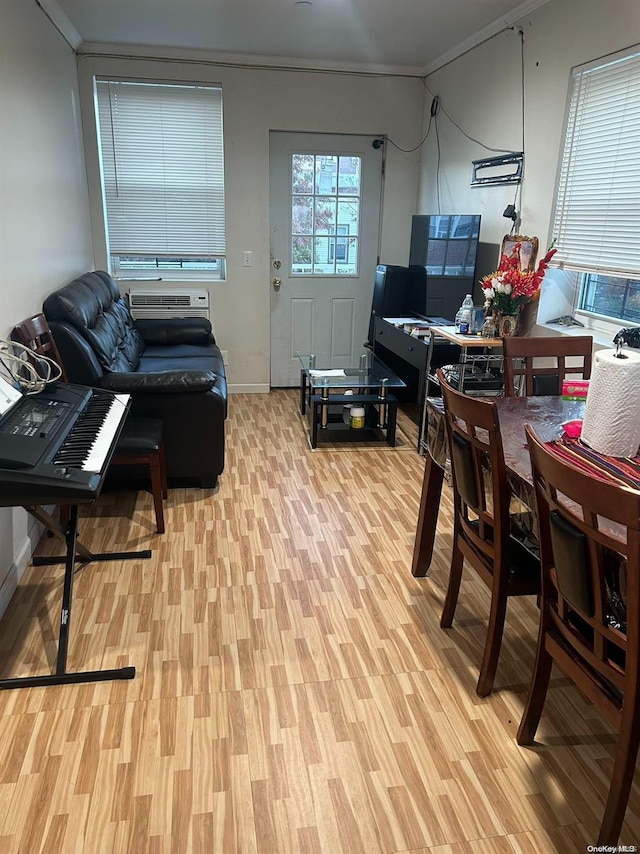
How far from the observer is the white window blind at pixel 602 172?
8.82 feet

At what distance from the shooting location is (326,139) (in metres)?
4.87

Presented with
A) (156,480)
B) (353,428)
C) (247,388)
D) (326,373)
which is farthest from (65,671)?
(247,388)

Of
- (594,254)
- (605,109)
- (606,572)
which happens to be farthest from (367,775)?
(605,109)

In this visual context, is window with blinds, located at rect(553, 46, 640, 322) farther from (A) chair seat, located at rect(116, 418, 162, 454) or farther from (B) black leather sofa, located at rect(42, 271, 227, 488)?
(A) chair seat, located at rect(116, 418, 162, 454)

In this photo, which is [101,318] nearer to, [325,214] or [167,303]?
[167,303]

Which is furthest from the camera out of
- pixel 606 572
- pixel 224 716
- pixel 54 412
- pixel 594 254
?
pixel 594 254

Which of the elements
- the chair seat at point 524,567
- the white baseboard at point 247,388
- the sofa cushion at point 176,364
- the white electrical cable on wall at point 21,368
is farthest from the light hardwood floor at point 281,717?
the white baseboard at point 247,388

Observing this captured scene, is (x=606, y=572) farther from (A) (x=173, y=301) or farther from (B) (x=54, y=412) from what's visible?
(A) (x=173, y=301)

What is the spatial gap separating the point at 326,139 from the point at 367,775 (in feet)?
15.4

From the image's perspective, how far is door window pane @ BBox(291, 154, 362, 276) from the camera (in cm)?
495

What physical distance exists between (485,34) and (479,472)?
133 inches

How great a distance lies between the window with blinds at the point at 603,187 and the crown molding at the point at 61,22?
9.61 ft

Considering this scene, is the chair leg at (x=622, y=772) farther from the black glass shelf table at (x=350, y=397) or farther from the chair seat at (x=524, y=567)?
the black glass shelf table at (x=350, y=397)

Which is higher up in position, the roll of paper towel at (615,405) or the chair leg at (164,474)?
the roll of paper towel at (615,405)
